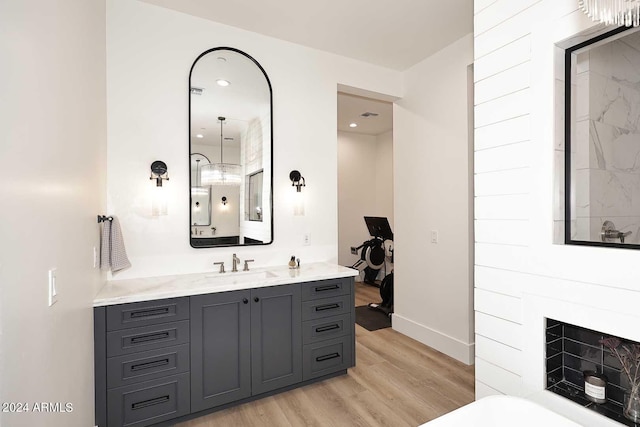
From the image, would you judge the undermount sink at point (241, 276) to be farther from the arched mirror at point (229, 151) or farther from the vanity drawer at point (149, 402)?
the vanity drawer at point (149, 402)

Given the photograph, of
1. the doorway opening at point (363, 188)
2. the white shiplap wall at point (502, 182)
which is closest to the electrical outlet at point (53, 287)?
the white shiplap wall at point (502, 182)

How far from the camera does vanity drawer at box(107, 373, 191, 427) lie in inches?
76.5

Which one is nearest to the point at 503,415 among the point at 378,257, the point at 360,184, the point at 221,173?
the point at 221,173

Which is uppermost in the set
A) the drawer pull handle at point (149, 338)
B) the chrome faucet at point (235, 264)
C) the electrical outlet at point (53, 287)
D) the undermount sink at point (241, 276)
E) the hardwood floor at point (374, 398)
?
the electrical outlet at point (53, 287)

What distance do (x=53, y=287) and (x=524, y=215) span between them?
6.61 ft

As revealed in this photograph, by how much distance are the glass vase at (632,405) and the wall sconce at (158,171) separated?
115 inches

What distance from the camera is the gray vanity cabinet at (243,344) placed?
7.11ft

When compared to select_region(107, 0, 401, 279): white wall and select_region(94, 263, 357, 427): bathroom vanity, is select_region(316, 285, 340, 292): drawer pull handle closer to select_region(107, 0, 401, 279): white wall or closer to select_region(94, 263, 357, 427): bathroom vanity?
select_region(94, 263, 357, 427): bathroom vanity

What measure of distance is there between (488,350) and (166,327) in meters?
1.93

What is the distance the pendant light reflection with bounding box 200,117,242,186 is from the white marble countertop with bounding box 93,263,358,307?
2.57ft

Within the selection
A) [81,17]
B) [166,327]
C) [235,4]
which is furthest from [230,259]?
[235,4]

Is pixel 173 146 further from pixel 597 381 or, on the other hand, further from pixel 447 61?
pixel 597 381

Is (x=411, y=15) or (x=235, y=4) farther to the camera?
(x=411, y=15)

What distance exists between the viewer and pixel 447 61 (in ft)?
10.5
